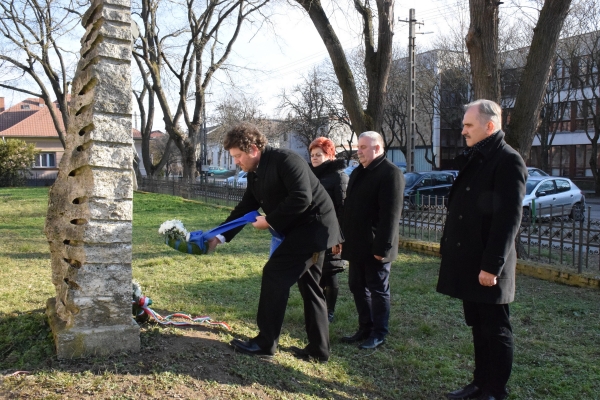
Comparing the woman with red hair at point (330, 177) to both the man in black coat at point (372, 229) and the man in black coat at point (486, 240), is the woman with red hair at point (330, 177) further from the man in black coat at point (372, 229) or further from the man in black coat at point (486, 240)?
the man in black coat at point (486, 240)

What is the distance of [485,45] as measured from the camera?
26.7ft

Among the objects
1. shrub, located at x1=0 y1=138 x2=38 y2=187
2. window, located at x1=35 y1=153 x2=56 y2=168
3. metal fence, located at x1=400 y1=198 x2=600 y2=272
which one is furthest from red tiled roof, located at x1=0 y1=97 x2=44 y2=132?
metal fence, located at x1=400 y1=198 x2=600 y2=272

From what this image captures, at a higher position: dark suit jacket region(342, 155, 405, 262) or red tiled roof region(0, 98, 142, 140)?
red tiled roof region(0, 98, 142, 140)

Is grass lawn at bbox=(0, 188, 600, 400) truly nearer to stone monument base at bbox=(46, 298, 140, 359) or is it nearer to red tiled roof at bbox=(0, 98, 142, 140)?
stone monument base at bbox=(46, 298, 140, 359)

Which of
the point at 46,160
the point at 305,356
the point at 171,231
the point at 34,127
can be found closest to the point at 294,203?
the point at 171,231

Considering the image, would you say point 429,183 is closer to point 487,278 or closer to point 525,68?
point 525,68

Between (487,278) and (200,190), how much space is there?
2002 centimetres

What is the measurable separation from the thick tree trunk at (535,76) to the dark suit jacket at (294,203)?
5.09 m

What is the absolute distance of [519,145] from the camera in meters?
8.26

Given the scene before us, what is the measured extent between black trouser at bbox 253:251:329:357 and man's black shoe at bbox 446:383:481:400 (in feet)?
3.26

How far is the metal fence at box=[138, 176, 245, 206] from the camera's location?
1959cm

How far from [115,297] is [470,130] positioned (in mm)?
2710

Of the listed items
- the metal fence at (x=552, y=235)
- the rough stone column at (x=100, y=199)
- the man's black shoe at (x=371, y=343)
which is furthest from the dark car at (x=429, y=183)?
the rough stone column at (x=100, y=199)

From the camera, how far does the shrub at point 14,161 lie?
3850cm
